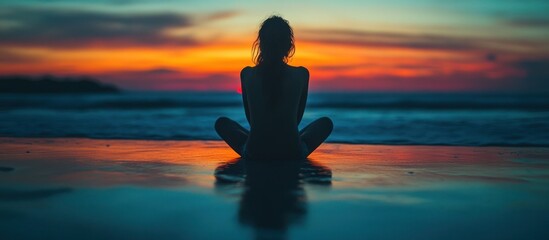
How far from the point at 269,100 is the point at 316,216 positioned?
175 centimetres

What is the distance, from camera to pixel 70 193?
2.89 metres

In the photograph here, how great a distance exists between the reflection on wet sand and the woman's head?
895mm

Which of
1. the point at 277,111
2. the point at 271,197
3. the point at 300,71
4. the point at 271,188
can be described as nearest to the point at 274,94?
the point at 277,111

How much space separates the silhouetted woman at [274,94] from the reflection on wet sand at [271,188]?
5.9 inches

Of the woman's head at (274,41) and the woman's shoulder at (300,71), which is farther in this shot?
the woman's shoulder at (300,71)

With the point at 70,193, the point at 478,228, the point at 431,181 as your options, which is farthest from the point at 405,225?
the point at 70,193

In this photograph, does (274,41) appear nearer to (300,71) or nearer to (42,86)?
(300,71)

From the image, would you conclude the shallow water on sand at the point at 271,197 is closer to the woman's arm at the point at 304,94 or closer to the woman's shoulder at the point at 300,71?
the woman's arm at the point at 304,94

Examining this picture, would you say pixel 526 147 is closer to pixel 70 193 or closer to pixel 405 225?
pixel 405 225

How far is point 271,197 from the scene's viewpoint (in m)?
2.77

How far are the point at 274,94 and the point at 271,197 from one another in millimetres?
1307

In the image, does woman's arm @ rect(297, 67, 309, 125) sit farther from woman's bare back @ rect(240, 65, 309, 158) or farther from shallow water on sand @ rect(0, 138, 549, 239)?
shallow water on sand @ rect(0, 138, 549, 239)

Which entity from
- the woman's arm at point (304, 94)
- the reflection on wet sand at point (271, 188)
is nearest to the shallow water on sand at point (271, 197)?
the reflection on wet sand at point (271, 188)

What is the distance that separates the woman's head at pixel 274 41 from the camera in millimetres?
3859
